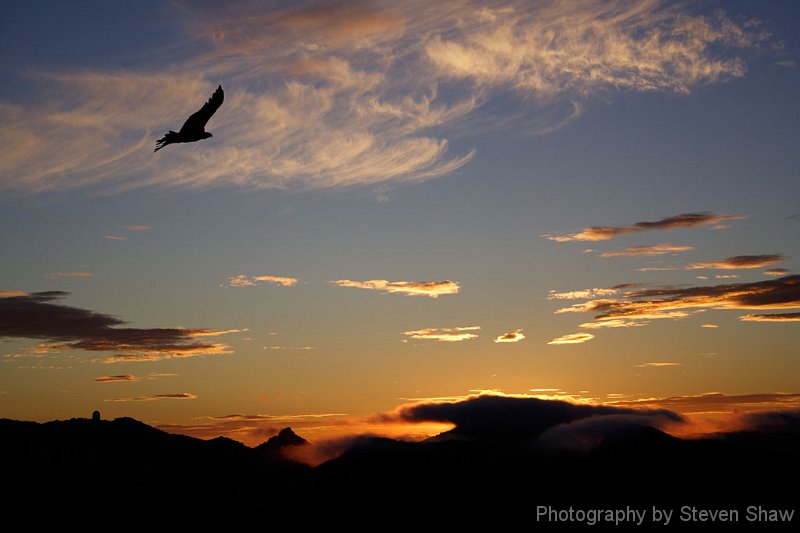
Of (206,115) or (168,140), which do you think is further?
(206,115)

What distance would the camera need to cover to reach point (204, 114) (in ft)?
178

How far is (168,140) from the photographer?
49375 millimetres

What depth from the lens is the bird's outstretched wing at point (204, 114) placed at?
53594mm

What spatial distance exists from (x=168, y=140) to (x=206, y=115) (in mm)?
5758

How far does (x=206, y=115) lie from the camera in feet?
179

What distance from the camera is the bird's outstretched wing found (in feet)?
176
